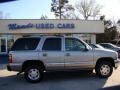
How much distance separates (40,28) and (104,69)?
85.6ft

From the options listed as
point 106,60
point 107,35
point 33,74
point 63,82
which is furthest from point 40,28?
point 63,82

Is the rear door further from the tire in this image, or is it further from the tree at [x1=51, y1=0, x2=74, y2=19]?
the tree at [x1=51, y1=0, x2=74, y2=19]

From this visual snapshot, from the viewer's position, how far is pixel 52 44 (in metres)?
13.7

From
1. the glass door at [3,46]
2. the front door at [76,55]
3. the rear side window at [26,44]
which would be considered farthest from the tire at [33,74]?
the glass door at [3,46]

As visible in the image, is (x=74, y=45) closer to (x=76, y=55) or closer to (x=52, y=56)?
(x=76, y=55)

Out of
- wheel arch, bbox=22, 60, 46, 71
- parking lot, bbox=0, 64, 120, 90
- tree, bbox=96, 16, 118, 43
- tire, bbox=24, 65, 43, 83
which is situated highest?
tree, bbox=96, 16, 118, 43

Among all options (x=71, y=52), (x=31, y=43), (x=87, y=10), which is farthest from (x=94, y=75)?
(x=87, y=10)

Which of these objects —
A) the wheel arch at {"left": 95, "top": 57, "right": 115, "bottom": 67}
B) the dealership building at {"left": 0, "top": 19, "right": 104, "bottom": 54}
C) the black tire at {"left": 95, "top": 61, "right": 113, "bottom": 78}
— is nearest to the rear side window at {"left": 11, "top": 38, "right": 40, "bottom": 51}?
the wheel arch at {"left": 95, "top": 57, "right": 115, "bottom": 67}

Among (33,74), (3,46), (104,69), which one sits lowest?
(33,74)

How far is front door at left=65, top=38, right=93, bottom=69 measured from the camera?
13.6 meters

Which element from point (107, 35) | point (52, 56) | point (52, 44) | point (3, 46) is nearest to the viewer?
point (52, 56)

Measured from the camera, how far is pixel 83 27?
40.3 meters

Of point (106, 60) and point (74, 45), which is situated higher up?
point (74, 45)

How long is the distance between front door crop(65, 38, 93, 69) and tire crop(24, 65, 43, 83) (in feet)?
4.14
